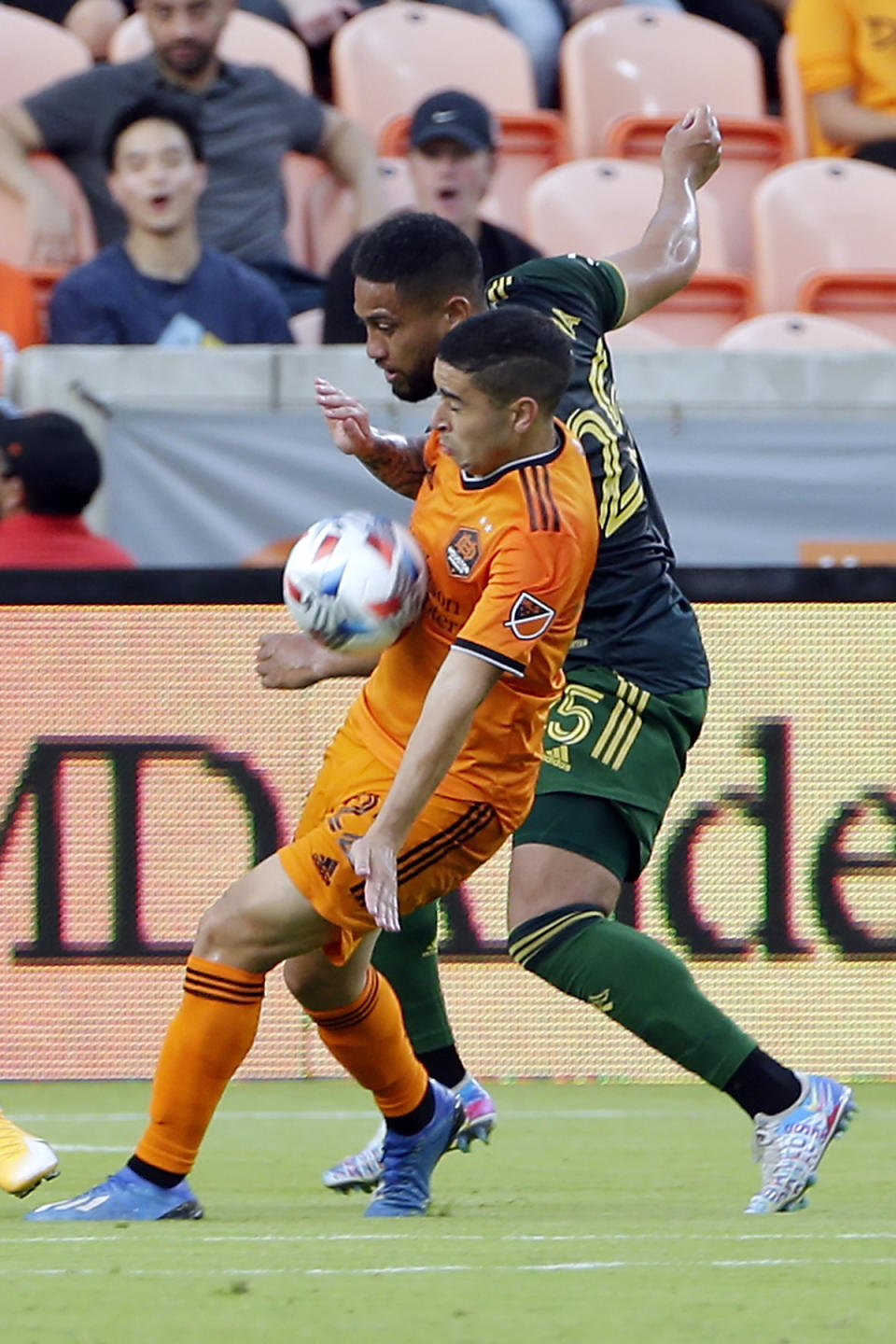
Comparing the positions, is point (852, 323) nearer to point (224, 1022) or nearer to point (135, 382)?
point (135, 382)

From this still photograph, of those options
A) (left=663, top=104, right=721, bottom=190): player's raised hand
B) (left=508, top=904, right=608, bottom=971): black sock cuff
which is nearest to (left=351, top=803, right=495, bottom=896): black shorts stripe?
(left=508, top=904, right=608, bottom=971): black sock cuff

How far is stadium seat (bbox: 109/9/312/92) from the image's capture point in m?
10.0

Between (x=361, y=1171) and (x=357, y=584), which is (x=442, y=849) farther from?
(x=361, y=1171)

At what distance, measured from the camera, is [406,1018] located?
5164 mm

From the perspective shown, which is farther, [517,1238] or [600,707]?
[600,707]

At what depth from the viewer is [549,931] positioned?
182 inches

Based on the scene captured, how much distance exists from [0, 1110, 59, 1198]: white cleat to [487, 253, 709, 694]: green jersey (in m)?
1.35

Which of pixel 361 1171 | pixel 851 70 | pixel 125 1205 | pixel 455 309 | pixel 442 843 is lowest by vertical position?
pixel 361 1171

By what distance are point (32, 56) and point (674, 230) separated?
5352 millimetres

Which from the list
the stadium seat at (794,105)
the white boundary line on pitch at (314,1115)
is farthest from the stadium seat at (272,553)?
the stadium seat at (794,105)

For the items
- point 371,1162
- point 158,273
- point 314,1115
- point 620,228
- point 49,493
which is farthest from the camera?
point 620,228

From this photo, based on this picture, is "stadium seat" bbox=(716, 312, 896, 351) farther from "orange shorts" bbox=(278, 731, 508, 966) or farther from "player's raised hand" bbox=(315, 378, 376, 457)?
"orange shorts" bbox=(278, 731, 508, 966)

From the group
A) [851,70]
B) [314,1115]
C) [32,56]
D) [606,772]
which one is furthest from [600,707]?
[851,70]

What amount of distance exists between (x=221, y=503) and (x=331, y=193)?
7.41 feet
